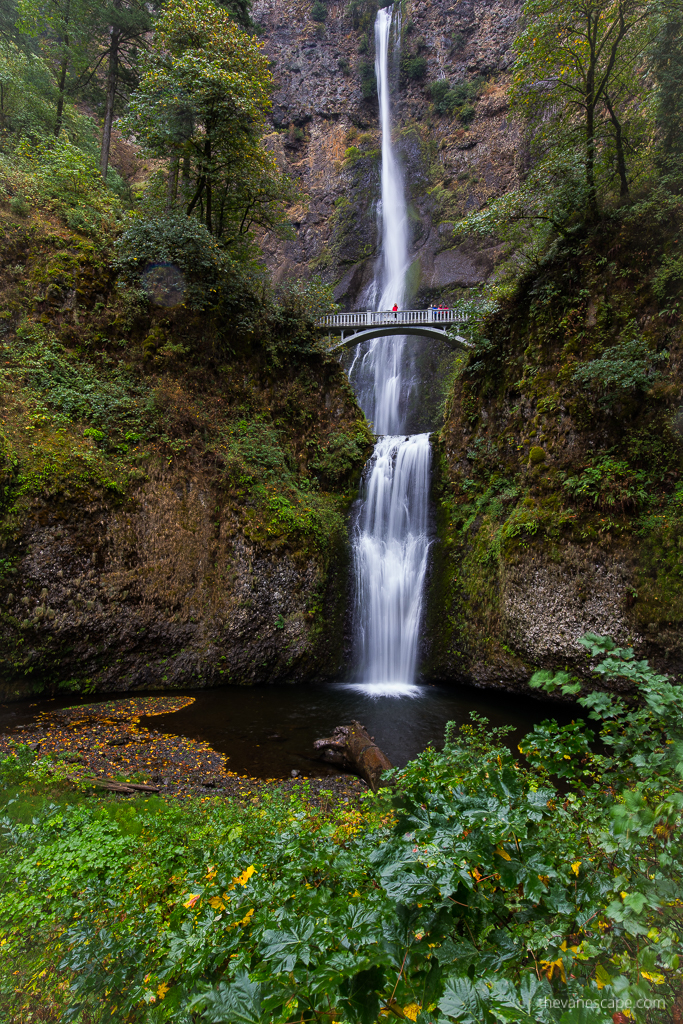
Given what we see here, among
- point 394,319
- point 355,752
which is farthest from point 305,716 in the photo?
point 394,319

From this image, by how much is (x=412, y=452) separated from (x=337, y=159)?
26.9 meters

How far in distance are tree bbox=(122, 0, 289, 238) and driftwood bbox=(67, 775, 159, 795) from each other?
44.2 ft

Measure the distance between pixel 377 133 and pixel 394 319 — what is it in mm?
21063

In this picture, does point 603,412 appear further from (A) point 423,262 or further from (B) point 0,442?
(A) point 423,262

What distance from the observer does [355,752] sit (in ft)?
21.3

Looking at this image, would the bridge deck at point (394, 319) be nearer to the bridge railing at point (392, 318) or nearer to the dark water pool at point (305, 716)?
the bridge railing at point (392, 318)

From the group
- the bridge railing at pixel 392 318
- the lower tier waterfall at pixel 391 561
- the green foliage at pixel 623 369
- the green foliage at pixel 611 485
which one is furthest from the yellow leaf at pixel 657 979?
the bridge railing at pixel 392 318

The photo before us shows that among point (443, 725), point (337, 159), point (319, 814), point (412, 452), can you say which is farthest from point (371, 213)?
point (319, 814)

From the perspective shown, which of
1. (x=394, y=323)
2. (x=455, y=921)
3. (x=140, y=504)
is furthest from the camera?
(x=394, y=323)

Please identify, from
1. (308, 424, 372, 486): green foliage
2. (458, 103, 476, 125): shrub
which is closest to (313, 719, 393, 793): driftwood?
(308, 424, 372, 486): green foliage

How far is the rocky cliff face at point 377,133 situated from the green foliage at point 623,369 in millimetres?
16940

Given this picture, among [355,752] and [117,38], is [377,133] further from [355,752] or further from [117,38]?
[355,752]

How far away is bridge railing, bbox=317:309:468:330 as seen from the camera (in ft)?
56.9

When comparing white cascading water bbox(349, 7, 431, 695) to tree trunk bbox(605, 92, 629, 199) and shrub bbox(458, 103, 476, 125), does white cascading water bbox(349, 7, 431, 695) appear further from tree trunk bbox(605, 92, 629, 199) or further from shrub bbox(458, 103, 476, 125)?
shrub bbox(458, 103, 476, 125)
